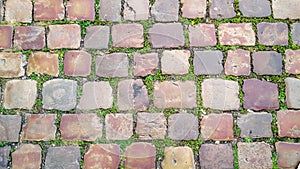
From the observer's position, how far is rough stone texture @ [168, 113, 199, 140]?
260cm

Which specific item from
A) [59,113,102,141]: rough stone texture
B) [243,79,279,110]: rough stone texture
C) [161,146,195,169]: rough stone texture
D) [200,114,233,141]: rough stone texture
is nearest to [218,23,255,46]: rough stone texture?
[243,79,279,110]: rough stone texture

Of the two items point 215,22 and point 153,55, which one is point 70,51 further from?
point 215,22

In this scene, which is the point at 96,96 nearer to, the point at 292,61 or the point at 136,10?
the point at 136,10

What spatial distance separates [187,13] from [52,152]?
4.02ft

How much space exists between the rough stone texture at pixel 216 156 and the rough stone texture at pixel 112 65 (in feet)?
2.22

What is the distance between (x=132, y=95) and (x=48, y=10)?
81cm

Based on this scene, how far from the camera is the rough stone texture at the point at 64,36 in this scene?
2770mm

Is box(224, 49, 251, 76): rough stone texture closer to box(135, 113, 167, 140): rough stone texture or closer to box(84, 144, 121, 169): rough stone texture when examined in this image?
box(135, 113, 167, 140): rough stone texture

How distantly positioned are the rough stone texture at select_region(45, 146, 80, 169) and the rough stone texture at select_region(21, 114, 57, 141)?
87 mm

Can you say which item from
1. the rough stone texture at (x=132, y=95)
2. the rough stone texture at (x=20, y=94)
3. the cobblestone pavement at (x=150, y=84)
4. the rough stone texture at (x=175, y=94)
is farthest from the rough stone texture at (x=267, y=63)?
the rough stone texture at (x=20, y=94)

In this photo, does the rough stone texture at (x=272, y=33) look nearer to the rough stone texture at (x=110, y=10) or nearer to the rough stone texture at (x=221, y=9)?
the rough stone texture at (x=221, y=9)

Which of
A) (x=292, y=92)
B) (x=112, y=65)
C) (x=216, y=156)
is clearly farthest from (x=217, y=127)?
(x=112, y=65)

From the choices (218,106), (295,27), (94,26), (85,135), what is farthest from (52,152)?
(295,27)

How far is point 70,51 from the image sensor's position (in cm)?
275
